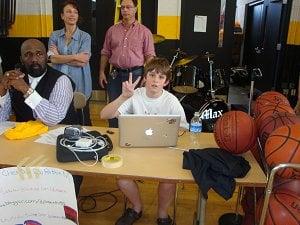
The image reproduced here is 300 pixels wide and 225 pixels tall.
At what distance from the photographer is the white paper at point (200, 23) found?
5.35m

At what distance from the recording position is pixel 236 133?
64.3 inches

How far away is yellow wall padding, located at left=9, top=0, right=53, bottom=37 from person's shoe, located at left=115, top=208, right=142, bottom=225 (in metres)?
4.06

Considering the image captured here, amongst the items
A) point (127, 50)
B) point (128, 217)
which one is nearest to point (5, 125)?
point (128, 217)

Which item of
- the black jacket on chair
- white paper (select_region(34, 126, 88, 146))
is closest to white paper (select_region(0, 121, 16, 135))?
white paper (select_region(34, 126, 88, 146))

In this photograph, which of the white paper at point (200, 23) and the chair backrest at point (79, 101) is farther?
the white paper at point (200, 23)

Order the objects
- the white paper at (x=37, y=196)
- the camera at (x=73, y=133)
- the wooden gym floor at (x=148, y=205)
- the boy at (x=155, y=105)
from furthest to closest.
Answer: the wooden gym floor at (x=148, y=205) → the boy at (x=155, y=105) → the camera at (x=73, y=133) → the white paper at (x=37, y=196)

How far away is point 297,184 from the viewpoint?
1542 mm

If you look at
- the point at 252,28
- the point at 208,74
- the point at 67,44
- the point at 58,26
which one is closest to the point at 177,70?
the point at 208,74

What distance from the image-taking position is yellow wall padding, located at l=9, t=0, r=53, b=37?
5.36 metres

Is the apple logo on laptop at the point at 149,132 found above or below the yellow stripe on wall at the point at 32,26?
below

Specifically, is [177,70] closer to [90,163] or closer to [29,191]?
[90,163]

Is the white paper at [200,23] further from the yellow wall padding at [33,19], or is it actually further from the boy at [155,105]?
the boy at [155,105]

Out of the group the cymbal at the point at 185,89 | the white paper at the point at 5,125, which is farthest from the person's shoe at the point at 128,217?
the cymbal at the point at 185,89

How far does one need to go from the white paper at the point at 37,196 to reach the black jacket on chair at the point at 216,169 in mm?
566
